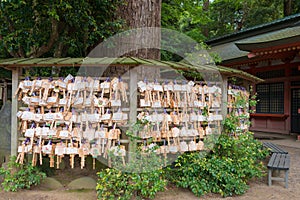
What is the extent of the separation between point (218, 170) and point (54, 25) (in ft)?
12.9

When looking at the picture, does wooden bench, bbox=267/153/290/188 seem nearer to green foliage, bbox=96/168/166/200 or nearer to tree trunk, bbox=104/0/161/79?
green foliage, bbox=96/168/166/200

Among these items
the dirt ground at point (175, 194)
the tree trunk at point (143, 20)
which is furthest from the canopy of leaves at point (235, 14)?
the dirt ground at point (175, 194)

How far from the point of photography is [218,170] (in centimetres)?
409

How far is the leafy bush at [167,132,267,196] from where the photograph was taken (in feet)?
13.3

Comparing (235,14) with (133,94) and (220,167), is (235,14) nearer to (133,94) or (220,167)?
(220,167)

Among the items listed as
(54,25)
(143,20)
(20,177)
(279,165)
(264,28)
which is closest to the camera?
(20,177)

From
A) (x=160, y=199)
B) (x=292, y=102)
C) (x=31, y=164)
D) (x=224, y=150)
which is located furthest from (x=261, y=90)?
(x=31, y=164)

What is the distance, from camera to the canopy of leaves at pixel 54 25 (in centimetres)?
490

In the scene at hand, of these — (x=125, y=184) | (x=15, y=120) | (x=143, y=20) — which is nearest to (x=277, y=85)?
(x=143, y=20)

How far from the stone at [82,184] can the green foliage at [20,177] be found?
0.47 m

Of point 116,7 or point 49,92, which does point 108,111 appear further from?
point 116,7

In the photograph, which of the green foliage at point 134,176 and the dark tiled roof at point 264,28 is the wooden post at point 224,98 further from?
the dark tiled roof at point 264,28

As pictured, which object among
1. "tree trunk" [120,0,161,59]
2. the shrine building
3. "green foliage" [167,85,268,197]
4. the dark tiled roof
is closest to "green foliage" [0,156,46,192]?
"green foliage" [167,85,268,197]

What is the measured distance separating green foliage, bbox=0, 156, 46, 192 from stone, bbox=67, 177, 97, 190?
47 cm
